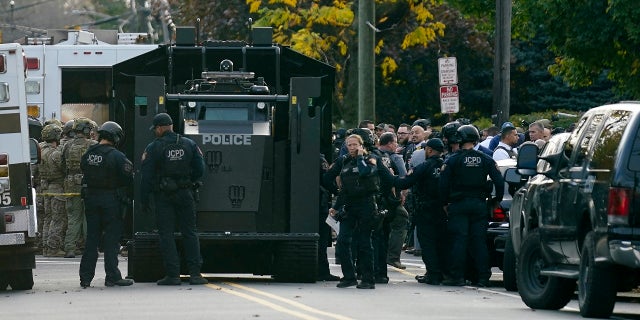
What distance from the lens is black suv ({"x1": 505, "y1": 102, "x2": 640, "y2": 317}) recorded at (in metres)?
14.5

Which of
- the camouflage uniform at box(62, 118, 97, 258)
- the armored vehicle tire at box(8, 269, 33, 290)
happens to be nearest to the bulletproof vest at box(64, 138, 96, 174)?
the camouflage uniform at box(62, 118, 97, 258)

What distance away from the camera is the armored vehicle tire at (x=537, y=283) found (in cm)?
1634

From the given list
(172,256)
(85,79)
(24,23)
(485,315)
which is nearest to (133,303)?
(172,256)

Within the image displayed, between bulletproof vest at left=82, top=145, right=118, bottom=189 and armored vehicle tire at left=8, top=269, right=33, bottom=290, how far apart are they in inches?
47.3

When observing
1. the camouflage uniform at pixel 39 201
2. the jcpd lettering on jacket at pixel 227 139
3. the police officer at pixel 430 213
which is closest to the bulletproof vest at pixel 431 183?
the police officer at pixel 430 213

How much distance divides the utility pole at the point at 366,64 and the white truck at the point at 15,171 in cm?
1257

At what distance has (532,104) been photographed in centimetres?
4722

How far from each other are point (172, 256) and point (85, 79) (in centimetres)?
1095

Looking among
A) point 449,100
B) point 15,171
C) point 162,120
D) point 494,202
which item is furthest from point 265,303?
point 449,100

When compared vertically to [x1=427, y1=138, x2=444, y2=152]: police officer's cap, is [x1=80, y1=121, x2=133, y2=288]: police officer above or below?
below

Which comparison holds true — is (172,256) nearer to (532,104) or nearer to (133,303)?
(133,303)

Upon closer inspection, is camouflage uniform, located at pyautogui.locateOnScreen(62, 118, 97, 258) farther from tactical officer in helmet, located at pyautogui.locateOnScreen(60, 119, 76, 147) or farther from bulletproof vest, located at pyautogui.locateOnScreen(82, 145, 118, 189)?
bulletproof vest, located at pyautogui.locateOnScreen(82, 145, 118, 189)

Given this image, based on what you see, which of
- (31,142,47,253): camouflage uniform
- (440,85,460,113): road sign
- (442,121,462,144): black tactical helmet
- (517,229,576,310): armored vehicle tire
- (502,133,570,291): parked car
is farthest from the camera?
(440,85,460,113): road sign

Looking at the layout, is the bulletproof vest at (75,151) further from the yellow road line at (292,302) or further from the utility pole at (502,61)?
the utility pole at (502,61)
